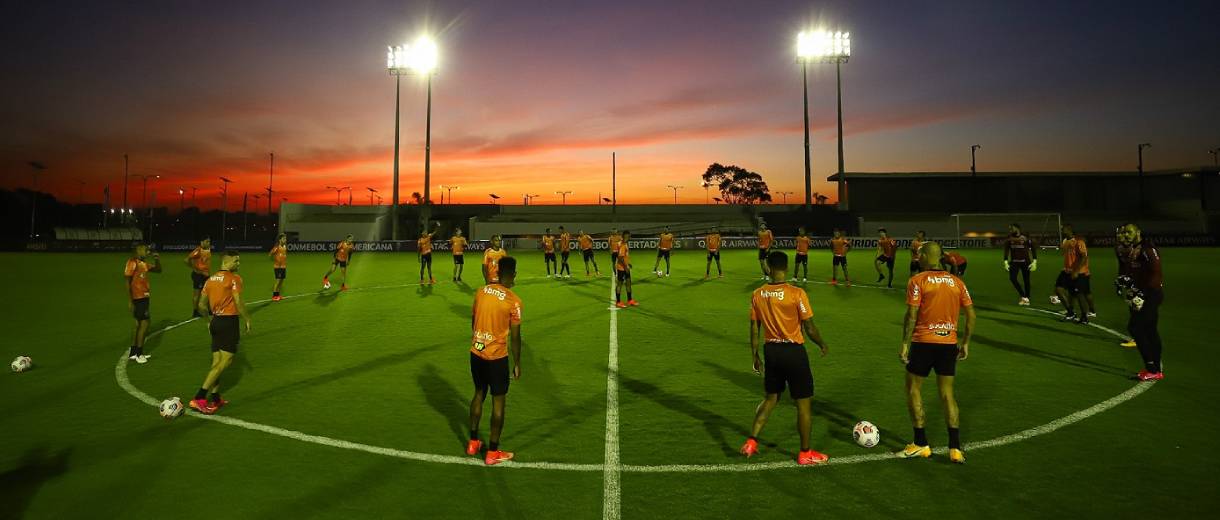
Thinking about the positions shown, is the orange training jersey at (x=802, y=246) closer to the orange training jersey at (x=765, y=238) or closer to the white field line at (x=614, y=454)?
the orange training jersey at (x=765, y=238)

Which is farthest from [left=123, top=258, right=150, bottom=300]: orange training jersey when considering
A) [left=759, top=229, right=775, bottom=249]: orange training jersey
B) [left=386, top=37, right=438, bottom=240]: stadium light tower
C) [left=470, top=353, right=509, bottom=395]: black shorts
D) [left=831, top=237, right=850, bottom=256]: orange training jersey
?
[left=386, top=37, right=438, bottom=240]: stadium light tower

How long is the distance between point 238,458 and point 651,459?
435cm

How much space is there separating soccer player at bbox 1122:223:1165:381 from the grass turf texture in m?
0.36

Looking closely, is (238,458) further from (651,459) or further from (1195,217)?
(1195,217)

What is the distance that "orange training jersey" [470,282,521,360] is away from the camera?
19.0 ft

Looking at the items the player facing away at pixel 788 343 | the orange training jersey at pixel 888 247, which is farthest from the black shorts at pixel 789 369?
the orange training jersey at pixel 888 247

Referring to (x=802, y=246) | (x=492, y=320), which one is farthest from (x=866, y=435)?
(x=802, y=246)

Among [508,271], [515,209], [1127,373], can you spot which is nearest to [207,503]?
[508,271]

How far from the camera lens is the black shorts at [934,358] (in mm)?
5844

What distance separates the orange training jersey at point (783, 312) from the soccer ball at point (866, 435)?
1434 mm

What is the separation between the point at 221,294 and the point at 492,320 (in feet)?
14.3

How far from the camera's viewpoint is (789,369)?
18.7 feet

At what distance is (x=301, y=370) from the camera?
32.3ft

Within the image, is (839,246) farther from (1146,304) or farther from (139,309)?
(139,309)
